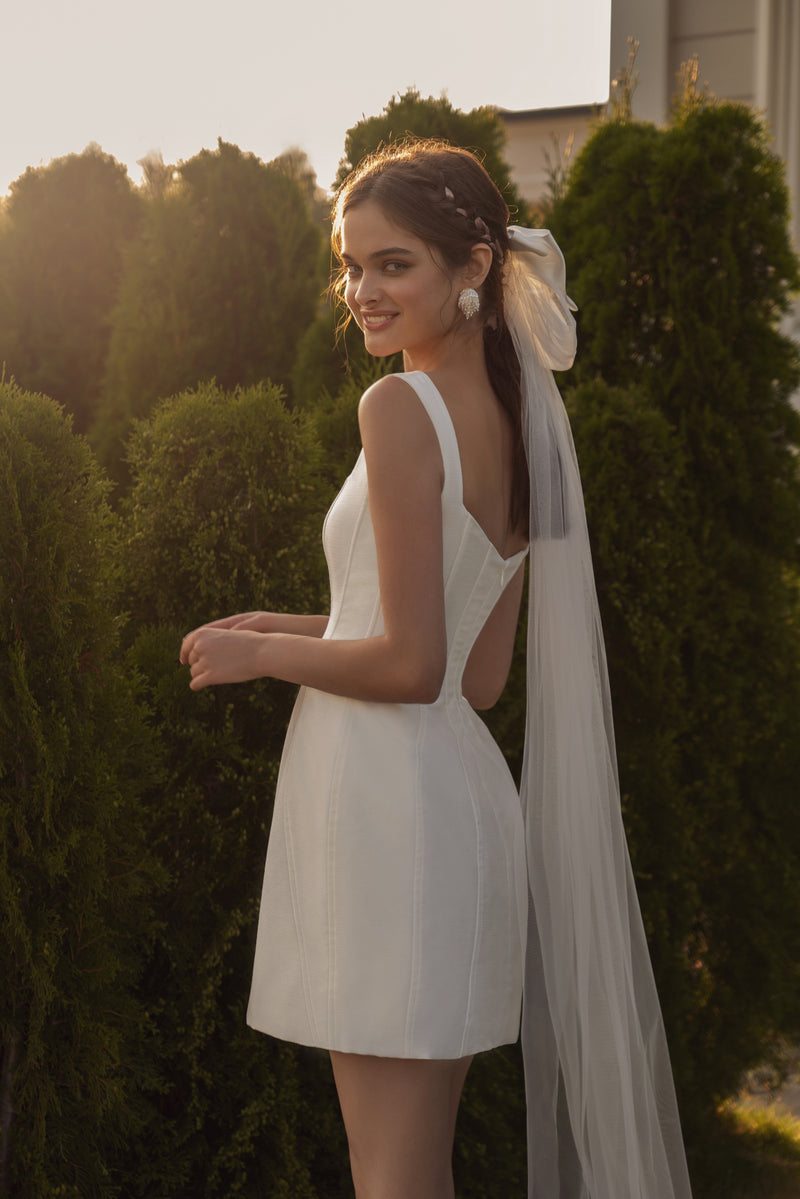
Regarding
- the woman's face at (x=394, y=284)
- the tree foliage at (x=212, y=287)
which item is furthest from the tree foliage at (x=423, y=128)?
the woman's face at (x=394, y=284)

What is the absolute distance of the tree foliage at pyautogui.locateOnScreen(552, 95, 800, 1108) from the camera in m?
3.79

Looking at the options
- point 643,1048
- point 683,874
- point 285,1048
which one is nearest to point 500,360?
point 643,1048

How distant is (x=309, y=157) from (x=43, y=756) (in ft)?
14.4

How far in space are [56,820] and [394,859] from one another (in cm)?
91

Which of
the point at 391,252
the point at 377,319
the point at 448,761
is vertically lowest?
the point at 448,761

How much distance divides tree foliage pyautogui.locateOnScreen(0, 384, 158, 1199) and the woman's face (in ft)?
2.69

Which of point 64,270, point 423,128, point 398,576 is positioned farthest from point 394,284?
point 64,270

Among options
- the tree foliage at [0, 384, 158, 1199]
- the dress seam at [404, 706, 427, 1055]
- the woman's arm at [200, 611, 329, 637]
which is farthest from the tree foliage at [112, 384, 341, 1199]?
the dress seam at [404, 706, 427, 1055]

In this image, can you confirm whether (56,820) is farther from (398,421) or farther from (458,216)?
(458,216)

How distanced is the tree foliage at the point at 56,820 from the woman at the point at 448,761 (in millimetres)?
534

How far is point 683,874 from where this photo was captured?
3.65m

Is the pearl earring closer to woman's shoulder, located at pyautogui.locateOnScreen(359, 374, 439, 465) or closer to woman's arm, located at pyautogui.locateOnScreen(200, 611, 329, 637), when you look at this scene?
woman's shoulder, located at pyautogui.locateOnScreen(359, 374, 439, 465)

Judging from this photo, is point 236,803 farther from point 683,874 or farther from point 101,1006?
point 683,874

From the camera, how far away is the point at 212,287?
15.5 ft
